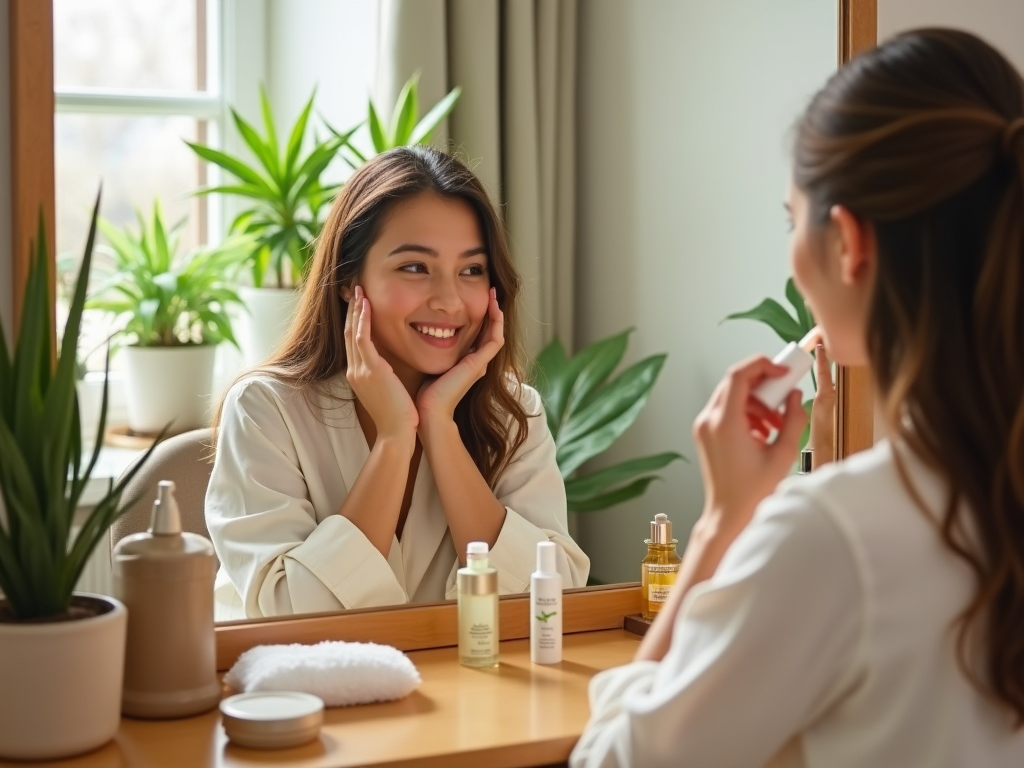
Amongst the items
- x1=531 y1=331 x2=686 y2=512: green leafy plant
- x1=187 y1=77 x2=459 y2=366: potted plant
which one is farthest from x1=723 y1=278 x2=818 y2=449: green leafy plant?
x1=187 y1=77 x2=459 y2=366: potted plant

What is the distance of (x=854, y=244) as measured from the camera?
32.9 inches

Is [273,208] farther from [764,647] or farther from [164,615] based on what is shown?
[764,647]

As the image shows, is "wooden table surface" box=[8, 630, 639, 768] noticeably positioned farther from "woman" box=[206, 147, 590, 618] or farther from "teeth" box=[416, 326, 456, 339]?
"teeth" box=[416, 326, 456, 339]

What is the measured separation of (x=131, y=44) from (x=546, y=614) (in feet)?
2.45

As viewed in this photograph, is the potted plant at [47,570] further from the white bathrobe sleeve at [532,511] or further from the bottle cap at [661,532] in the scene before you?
the bottle cap at [661,532]

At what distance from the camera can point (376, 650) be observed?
1.23 m

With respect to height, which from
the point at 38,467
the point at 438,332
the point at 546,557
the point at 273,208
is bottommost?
the point at 546,557

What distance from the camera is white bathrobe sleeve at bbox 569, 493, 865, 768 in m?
0.76

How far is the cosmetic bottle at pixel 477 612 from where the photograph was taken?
1.31 meters

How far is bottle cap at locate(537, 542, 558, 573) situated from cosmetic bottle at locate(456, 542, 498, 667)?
6 cm

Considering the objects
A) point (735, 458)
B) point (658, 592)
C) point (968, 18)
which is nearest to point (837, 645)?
point (735, 458)

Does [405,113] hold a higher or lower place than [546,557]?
higher

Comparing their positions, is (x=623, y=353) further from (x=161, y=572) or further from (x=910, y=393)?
(x=910, y=393)

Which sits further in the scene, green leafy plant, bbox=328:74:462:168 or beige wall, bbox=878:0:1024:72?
beige wall, bbox=878:0:1024:72
